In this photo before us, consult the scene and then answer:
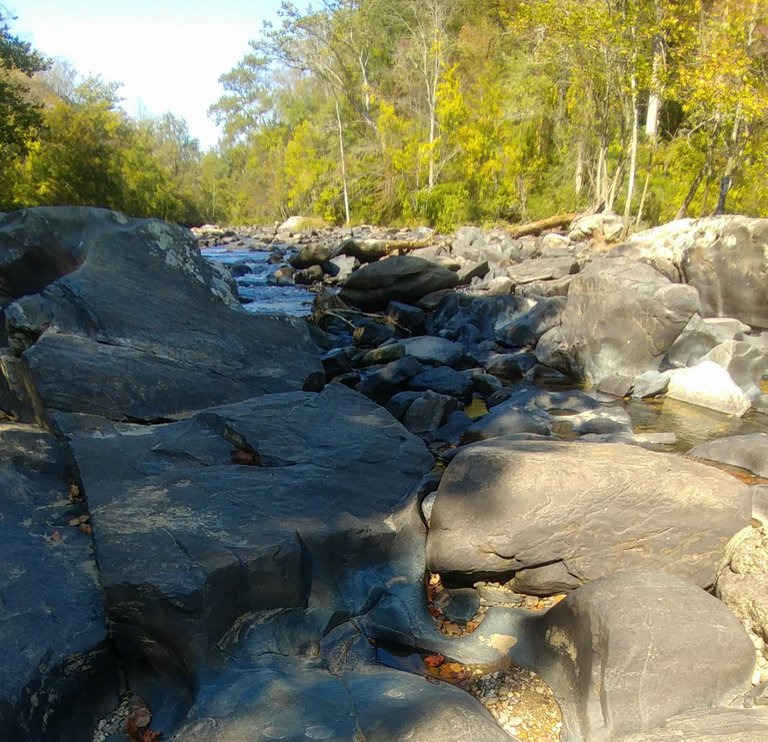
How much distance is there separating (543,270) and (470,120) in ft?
59.6

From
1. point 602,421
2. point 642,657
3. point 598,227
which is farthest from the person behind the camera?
point 598,227

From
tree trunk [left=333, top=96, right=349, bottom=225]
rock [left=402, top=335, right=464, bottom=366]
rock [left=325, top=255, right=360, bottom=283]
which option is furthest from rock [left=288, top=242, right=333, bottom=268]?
tree trunk [left=333, top=96, right=349, bottom=225]

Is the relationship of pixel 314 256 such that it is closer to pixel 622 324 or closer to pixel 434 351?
pixel 434 351


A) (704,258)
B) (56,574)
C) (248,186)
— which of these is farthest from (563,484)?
(248,186)

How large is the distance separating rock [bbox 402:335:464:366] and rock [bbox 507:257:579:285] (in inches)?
163

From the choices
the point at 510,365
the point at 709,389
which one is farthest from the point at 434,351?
the point at 709,389

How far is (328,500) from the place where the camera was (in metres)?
3.44

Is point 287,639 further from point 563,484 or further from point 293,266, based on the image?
point 293,266

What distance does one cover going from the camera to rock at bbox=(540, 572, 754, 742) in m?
2.40

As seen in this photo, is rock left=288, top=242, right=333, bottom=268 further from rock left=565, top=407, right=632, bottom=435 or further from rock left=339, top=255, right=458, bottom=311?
rock left=565, top=407, right=632, bottom=435

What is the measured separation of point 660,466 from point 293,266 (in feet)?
49.2

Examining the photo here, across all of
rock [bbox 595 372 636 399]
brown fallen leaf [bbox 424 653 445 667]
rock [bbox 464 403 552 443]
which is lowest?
rock [bbox 595 372 636 399]

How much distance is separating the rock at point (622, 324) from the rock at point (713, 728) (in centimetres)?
591

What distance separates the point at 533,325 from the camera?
9391 millimetres
